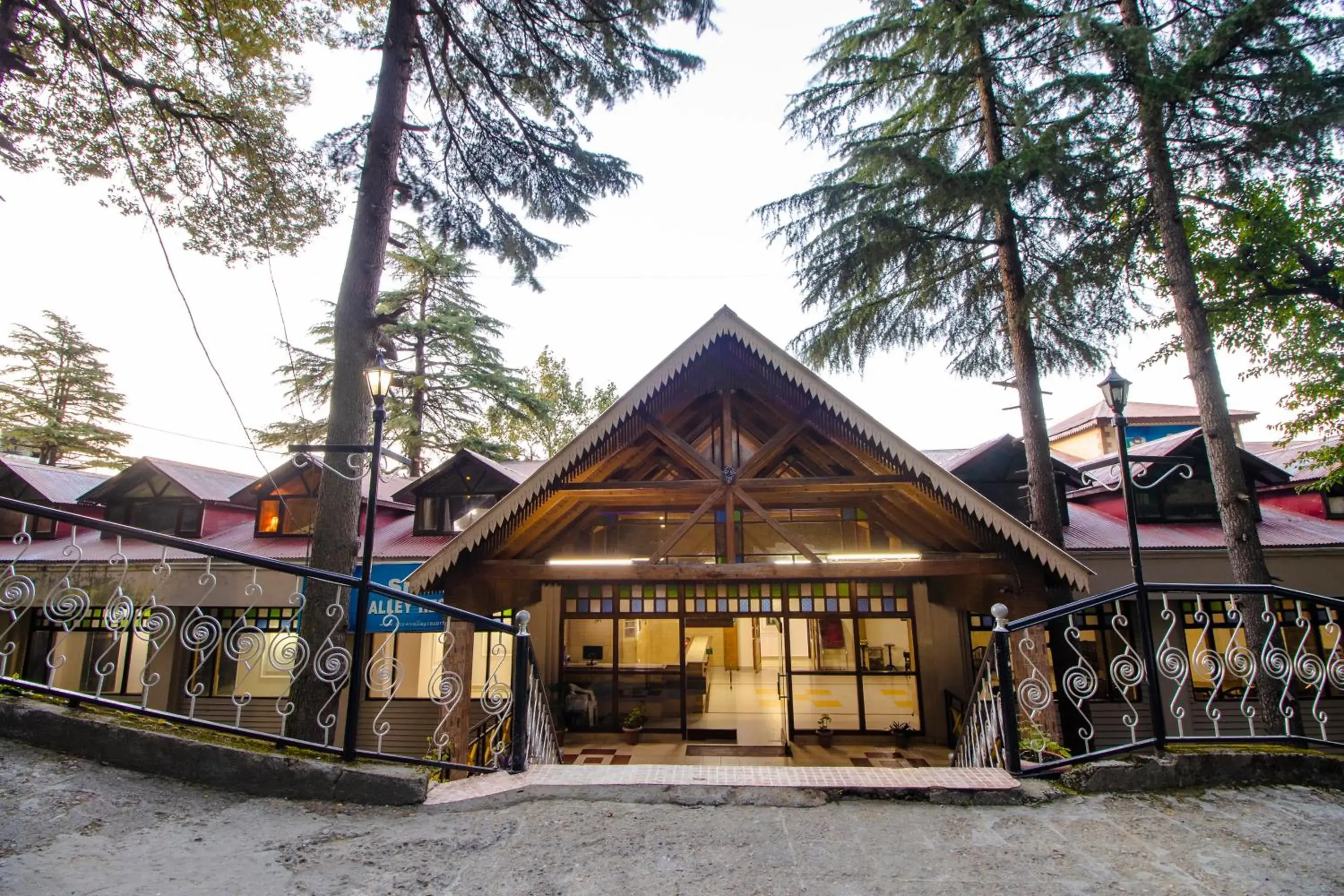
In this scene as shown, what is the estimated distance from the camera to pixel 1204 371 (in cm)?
737

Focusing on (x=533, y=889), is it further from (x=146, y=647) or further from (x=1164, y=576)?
(x=146, y=647)

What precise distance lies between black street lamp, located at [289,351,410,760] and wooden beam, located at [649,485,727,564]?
3.13 meters

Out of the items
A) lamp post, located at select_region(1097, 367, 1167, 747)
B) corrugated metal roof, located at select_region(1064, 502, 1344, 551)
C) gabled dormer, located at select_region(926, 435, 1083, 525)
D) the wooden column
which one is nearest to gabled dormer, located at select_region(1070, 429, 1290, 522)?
corrugated metal roof, located at select_region(1064, 502, 1344, 551)

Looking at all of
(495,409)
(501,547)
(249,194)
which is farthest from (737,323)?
(495,409)

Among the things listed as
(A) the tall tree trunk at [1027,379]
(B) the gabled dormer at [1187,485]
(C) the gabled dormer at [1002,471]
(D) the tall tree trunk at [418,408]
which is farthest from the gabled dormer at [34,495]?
(B) the gabled dormer at [1187,485]

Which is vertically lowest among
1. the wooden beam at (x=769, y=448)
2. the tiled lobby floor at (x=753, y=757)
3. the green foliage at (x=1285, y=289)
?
the tiled lobby floor at (x=753, y=757)

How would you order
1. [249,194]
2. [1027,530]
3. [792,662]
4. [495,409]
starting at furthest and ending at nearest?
[495,409]
[792,662]
[249,194]
[1027,530]

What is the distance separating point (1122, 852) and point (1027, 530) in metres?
3.44

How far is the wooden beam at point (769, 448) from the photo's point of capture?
6680 millimetres

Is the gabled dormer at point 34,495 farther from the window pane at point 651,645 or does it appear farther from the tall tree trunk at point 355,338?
the window pane at point 651,645

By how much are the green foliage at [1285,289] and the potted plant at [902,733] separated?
26.4 ft

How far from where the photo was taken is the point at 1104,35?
7012mm

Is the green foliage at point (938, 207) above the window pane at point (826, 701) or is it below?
above

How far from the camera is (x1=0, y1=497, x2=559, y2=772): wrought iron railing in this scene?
12.1 feet
